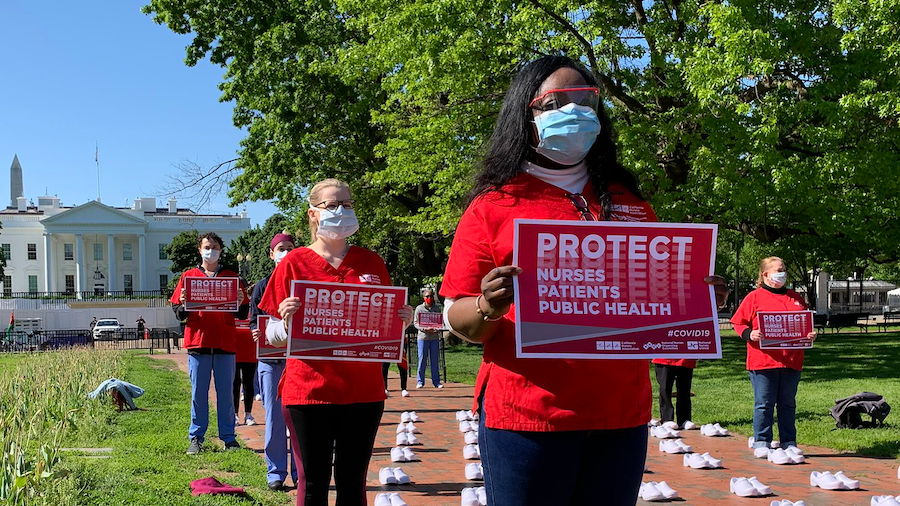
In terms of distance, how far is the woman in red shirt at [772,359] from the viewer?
9039 millimetres

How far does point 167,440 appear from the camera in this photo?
9.89 metres

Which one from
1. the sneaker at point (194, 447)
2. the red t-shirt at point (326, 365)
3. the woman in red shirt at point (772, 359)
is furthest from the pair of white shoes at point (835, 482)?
the sneaker at point (194, 447)

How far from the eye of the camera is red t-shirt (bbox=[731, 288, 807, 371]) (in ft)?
29.6

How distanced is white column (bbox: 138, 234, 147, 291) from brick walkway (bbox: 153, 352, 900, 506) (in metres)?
94.3

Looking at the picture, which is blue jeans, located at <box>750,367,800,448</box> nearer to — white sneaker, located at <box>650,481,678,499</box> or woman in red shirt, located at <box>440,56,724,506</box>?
Answer: white sneaker, located at <box>650,481,678,499</box>

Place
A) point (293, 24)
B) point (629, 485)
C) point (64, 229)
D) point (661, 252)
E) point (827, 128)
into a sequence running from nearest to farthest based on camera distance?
point (629, 485)
point (661, 252)
point (827, 128)
point (293, 24)
point (64, 229)

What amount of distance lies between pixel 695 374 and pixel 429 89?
9.08 m

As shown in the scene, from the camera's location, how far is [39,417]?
8.81 meters

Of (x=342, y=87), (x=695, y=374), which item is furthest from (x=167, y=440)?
(x=342, y=87)

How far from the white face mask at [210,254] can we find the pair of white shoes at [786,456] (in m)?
6.13

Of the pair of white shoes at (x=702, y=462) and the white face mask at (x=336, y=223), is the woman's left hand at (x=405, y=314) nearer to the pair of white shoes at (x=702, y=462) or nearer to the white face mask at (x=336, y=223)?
the white face mask at (x=336, y=223)

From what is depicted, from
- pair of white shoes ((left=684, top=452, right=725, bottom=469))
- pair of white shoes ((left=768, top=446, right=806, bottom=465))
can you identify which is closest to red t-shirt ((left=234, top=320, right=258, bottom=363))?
pair of white shoes ((left=684, top=452, right=725, bottom=469))

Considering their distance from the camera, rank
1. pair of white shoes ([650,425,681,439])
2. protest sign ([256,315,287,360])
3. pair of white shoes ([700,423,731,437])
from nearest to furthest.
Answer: protest sign ([256,315,287,360]) → pair of white shoes ([650,425,681,439]) → pair of white shoes ([700,423,731,437])

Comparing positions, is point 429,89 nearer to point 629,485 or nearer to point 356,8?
point 356,8
